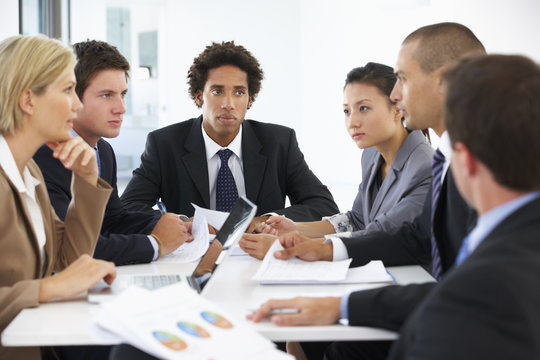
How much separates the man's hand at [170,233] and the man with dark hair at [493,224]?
4.24ft

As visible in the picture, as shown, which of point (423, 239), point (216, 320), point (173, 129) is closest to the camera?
point (216, 320)

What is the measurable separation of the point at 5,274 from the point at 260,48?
27.8 ft

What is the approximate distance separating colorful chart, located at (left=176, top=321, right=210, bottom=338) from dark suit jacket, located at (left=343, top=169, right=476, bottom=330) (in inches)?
13.9

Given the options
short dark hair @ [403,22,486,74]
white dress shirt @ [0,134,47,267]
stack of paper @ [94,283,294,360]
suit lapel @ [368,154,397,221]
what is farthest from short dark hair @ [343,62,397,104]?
stack of paper @ [94,283,294,360]

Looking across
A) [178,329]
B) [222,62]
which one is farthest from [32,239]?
[222,62]

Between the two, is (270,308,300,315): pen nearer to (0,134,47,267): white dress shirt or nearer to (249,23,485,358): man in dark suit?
(249,23,485,358): man in dark suit

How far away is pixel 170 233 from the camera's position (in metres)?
2.30

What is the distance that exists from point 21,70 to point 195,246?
889 millimetres

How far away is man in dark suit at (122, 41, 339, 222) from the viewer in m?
3.23

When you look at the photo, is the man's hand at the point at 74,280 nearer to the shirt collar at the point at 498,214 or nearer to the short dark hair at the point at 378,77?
the shirt collar at the point at 498,214

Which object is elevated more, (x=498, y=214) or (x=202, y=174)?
(x=498, y=214)

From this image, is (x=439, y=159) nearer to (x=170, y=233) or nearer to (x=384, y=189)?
(x=384, y=189)

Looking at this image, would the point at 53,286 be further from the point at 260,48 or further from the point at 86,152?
the point at 260,48

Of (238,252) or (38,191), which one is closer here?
(38,191)
